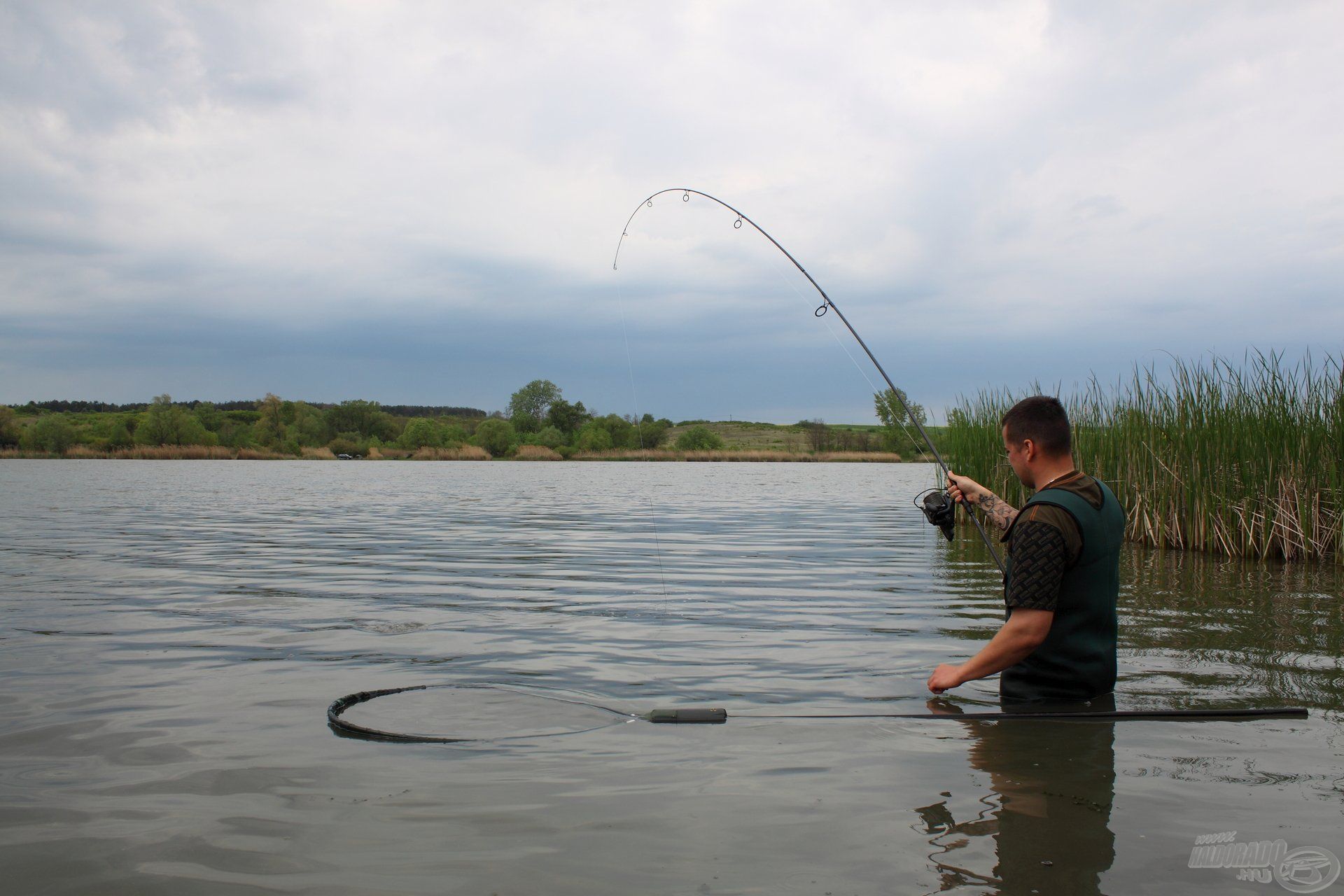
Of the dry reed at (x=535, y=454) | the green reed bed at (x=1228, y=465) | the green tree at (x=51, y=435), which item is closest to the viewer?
the green reed bed at (x=1228, y=465)

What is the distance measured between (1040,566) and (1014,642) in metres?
0.36

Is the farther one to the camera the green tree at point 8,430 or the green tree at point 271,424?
the green tree at point 271,424

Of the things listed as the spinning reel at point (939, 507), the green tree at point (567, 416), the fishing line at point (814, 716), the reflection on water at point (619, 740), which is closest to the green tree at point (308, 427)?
the green tree at point (567, 416)

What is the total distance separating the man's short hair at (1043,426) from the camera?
167 inches

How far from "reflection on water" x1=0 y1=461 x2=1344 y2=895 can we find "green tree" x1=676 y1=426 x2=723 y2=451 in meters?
79.7

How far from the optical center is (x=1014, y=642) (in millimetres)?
4027

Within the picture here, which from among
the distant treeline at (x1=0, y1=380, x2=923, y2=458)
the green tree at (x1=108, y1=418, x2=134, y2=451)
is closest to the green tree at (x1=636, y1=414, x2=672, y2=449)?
the distant treeline at (x1=0, y1=380, x2=923, y2=458)

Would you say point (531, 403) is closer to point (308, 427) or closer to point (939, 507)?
point (308, 427)

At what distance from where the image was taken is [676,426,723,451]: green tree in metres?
92.2

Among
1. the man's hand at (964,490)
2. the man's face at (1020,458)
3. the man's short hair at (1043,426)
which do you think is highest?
the man's short hair at (1043,426)

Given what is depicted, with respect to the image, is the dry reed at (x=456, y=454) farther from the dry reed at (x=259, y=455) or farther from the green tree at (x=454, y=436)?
the dry reed at (x=259, y=455)

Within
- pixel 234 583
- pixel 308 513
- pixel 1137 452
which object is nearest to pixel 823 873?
pixel 234 583

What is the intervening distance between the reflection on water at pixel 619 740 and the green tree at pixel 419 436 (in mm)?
85792

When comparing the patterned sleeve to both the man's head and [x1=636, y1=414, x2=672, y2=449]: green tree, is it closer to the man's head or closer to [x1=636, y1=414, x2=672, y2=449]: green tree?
the man's head
